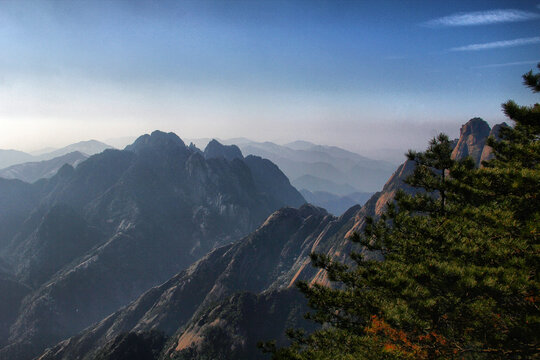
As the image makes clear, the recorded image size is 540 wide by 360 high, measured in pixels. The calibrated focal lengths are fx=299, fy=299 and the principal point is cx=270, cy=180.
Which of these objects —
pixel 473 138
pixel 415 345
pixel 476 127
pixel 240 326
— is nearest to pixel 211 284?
pixel 240 326

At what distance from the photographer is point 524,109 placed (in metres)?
16.7

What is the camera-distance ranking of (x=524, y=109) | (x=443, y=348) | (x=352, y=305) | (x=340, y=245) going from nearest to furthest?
(x=443, y=348)
(x=524, y=109)
(x=352, y=305)
(x=340, y=245)

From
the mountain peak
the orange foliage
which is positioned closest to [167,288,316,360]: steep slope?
the orange foliage

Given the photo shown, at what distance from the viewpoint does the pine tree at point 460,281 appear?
12797 mm

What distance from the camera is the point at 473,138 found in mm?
189875

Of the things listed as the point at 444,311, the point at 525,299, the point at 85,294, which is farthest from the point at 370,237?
the point at 85,294

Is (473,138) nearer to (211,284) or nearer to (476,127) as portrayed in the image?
(476,127)

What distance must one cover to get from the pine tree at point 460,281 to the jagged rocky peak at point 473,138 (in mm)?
193741

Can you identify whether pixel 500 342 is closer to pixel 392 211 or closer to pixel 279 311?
pixel 392 211

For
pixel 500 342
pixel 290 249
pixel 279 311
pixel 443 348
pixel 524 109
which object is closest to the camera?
pixel 500 342

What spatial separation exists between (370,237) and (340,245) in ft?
450

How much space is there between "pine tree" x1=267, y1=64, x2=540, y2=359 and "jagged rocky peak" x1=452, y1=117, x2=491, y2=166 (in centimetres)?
19374

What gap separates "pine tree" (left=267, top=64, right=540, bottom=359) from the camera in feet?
42.0

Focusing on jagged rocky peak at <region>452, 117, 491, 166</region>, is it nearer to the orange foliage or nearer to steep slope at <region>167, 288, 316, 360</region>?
steep slope at <region>167, 288, 316, 360</region>
